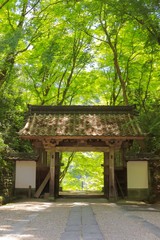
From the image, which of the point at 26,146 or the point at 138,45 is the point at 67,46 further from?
the point at 26,146

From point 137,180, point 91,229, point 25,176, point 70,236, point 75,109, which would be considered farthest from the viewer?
point 75,109

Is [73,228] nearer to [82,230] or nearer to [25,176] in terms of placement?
[82,230]

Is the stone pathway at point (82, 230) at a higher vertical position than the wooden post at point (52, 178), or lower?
lower

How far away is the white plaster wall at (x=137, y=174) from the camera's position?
14.3 meters

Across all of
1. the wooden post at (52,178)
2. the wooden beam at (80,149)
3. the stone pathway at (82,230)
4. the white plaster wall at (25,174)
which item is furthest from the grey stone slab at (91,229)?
the white plaster wall at (25,174)

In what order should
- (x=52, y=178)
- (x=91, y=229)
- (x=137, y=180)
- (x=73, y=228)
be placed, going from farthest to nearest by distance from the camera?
(x=137, y=180) → (x=52, y=178) → (x=73, y=228) → (x=91, y=229)

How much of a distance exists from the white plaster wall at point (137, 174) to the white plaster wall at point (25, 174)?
15.6ft

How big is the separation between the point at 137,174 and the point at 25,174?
5607 mm

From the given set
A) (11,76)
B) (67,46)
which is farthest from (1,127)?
(67,46)

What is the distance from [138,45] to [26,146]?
33.4 feet

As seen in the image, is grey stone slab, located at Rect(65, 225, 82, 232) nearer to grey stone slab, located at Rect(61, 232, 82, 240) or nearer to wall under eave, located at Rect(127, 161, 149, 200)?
grey stone slab, located at Rect(61, 232, 82, 240)

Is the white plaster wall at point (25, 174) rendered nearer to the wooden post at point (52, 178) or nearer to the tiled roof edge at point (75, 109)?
the wooden post at point (52, 178)

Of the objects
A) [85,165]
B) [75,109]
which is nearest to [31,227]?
[75,109]

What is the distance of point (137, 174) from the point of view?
14.4 meters
